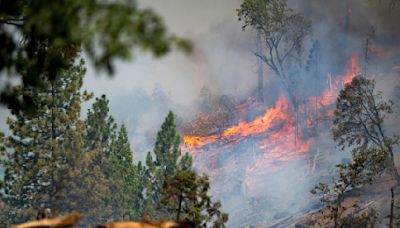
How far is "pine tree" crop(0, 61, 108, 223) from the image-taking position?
43.9 m

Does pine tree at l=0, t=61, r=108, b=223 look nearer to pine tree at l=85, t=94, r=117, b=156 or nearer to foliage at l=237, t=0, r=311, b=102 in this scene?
pine tree at l=85, t=94, r=117, b=156

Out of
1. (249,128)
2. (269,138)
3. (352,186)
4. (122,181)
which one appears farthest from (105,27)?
(249,128)

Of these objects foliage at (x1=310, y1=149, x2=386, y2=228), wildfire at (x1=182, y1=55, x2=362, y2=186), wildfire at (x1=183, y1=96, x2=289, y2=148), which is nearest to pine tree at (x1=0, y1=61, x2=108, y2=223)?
foliage at (x1=310, y1=149, x2=386, y2=228)

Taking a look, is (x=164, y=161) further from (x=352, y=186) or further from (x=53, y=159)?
(x=352, y=186)

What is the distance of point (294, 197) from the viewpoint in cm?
6253

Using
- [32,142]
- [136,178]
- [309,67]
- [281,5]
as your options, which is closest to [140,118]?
[309,67]

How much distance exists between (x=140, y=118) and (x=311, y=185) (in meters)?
42.2

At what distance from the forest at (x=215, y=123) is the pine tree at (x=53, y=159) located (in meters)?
0.11

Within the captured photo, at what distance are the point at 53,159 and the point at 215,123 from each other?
152 feet

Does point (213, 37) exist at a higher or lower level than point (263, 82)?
higher

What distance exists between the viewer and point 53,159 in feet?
148

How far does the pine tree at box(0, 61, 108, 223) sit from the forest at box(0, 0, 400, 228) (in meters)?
Result: 0.11

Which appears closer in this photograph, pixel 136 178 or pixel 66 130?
pixel 66 130

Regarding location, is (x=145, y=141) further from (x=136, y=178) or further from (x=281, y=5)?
(x=136, y=178)
